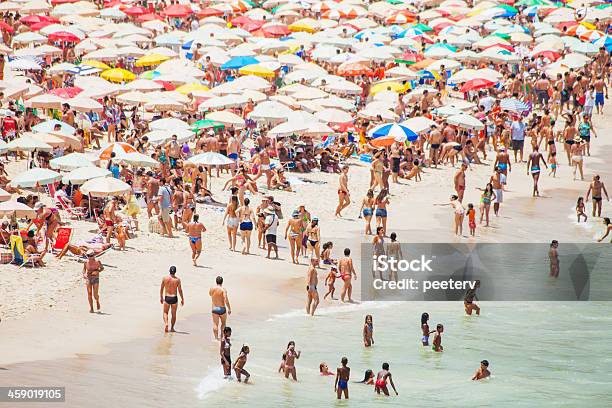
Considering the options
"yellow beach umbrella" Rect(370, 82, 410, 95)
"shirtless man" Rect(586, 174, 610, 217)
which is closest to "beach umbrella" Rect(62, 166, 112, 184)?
"shirtless man" Rect(586, 174, 610, 217)

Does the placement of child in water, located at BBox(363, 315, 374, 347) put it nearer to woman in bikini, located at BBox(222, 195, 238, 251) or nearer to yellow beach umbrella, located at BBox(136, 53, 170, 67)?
woman in bikini, located at BBox(222, 195, 238, 251)

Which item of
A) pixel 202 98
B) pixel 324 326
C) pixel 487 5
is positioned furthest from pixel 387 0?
pixel 324 326

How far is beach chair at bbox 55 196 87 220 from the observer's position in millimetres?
22781

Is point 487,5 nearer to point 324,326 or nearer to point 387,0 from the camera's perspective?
point 387,0

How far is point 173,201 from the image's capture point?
75.5 feet

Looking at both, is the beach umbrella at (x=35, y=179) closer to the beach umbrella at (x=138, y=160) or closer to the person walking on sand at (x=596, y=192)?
the beach umbrella at (x=138, y=160)

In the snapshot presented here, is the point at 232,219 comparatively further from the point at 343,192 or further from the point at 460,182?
the point at 460,182

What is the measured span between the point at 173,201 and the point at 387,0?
24.9m

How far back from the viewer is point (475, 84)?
33.7 metres

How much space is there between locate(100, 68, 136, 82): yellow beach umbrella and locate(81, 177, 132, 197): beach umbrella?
10.4 m

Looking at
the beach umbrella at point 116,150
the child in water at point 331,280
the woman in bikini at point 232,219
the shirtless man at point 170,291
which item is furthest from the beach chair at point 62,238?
the child in water at point 331,280

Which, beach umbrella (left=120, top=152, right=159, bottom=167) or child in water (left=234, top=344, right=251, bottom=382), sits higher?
beach umbrella (left=120, top=152, right=159, bottom=167)

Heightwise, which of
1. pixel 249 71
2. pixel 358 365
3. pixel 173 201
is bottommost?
pixel 358 365

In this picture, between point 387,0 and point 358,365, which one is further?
point 387,0
